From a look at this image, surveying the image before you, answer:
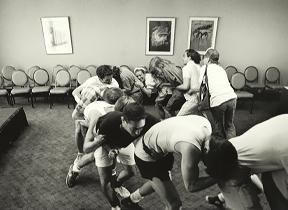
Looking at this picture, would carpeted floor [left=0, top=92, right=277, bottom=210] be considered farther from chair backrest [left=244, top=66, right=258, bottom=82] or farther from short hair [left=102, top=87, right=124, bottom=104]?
chair backrest [left=244, top=66, right=258, bottom=82]

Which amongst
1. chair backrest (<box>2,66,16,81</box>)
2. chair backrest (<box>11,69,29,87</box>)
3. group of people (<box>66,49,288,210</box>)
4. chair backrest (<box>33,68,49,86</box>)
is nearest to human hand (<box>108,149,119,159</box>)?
group of people (<box>66,49,288,210</box>)

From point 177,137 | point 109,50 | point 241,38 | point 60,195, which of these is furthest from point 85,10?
point 177,137

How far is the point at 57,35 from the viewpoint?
19.1 ft

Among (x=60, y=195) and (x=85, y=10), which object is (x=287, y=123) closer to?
(x=60, y=195)

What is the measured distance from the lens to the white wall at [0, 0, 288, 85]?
18.0ft

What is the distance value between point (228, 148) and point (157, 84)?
93.4 inches

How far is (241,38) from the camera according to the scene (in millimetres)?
5742

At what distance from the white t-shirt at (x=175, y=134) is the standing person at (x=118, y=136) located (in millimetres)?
153

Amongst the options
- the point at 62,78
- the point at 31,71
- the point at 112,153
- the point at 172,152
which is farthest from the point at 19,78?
the point at 172,152

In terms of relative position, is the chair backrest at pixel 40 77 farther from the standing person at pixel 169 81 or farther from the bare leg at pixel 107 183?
the bare leg at pixel 107 183

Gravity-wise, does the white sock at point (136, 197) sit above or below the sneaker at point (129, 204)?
above

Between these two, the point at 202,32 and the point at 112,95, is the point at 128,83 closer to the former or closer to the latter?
the point at 112,95

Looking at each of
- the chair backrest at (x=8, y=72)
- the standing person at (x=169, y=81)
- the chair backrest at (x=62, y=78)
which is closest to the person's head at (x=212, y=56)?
the standing person at (x=169, y=81)

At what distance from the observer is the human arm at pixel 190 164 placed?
50.4 inches
